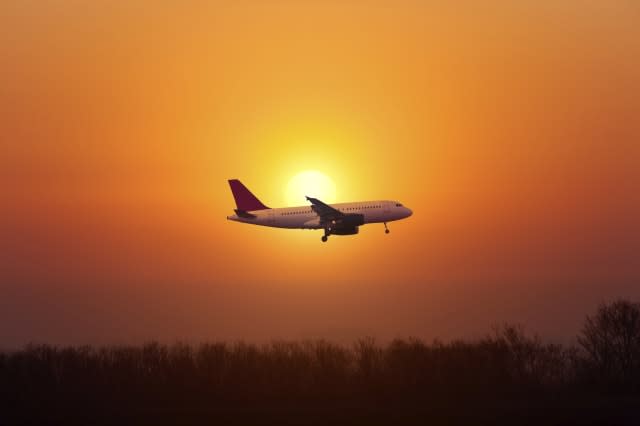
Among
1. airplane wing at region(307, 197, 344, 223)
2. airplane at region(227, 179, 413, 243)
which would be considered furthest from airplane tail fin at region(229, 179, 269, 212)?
airplane wing at region(307, 197, 344, 223)

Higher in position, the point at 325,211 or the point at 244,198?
the point at 244,198

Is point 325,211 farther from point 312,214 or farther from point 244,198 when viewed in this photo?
point 244,198

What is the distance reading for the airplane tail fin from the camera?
14362 cm

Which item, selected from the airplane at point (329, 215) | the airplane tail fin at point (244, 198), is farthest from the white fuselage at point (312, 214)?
the airplane tail fin at point (244, 198)

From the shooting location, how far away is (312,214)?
132m

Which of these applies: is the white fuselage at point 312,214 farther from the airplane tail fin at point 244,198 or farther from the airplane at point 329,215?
the airplane tail fin at point 244,198

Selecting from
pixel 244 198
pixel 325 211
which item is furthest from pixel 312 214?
pixel 244 198

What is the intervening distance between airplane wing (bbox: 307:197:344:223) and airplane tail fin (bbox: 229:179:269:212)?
13726 millimetres

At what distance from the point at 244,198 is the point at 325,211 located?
2047 cm

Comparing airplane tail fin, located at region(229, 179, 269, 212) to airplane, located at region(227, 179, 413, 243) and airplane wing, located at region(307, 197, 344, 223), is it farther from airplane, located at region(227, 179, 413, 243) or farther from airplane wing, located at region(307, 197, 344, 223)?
airplane wing, located at region(307, 197, 344, 223)

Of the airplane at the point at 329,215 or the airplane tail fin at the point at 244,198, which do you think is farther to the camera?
the airplane tail fin at the point at 244,198

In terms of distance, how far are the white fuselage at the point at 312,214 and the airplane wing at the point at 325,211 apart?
1.44 m

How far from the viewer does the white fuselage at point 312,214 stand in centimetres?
12975

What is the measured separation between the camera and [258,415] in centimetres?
11519
